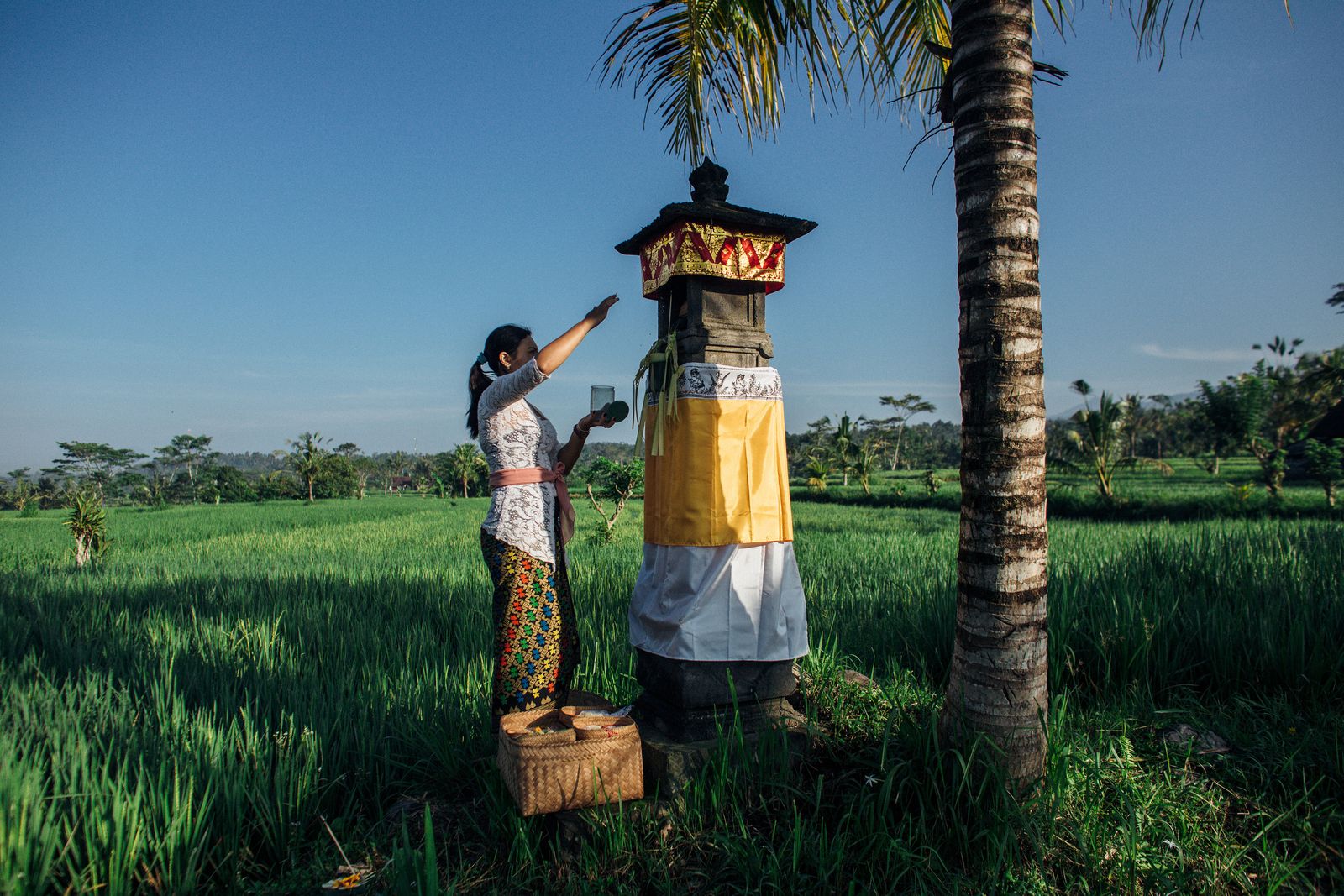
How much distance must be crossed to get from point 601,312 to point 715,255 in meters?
0.46

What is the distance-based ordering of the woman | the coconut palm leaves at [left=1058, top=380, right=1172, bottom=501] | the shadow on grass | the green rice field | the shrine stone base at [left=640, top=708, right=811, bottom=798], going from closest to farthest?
1. the green rice field
2. the shrine stone base at [left=640, top=708, right=811, bottom=798]
3. the woman
4. the shadow on grass
5. the coconut palm leaves at [left=1058, top=380, right=1172, bottom=501]


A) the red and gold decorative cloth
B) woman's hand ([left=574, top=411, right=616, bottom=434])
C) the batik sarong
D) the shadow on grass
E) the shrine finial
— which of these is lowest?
the shadow on grass

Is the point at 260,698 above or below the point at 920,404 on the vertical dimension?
below

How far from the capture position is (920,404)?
1865 inches

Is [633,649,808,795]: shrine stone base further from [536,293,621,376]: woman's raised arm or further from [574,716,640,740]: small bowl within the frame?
[536,293,621,376]: woman's raised arm

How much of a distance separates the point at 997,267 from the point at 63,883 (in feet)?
10.4

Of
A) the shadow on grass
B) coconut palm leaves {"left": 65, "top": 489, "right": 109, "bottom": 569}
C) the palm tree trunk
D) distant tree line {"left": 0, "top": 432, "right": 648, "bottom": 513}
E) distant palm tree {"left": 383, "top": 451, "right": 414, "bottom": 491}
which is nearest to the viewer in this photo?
the palm tree trunk

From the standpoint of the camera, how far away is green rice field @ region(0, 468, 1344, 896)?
194 cm

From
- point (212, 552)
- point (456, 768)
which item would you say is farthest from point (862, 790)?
point (212, 552)

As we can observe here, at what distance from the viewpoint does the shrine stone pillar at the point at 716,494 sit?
237 cm

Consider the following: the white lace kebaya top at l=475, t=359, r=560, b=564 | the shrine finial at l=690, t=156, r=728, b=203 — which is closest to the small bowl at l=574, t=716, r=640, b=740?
the white lace kebaya top at l=475, t=359, r=560, b=564

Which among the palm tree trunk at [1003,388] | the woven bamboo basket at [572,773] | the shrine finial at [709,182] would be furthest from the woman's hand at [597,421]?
the palm tree trunk at [1003,388]

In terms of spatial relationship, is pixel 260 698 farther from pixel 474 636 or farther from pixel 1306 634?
pixel 1306 634

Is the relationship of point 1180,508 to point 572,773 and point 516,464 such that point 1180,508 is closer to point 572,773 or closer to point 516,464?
point 516,464
